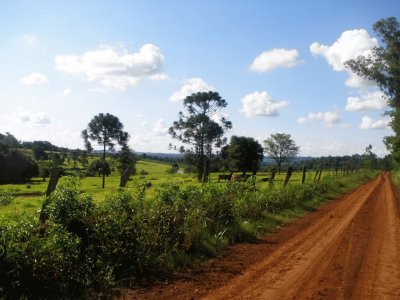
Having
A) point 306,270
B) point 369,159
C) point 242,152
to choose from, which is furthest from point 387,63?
point 369,159

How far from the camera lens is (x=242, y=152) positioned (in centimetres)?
8062

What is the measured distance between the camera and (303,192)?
73.6ft

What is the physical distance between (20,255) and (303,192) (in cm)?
1857

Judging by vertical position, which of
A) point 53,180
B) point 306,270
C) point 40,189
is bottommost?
point 40,189

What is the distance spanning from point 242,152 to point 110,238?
73.4 meters

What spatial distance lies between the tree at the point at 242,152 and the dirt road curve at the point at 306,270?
64749mm

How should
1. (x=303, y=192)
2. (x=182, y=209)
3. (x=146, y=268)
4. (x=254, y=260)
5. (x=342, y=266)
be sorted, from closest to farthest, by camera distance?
(x=146, y=268)
(x=342, y=266)
(x=254, y=260)
(x=182, y=209)
(x=303, y=192)

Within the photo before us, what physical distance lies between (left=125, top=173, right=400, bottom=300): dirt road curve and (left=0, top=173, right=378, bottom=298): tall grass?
79 centimetres

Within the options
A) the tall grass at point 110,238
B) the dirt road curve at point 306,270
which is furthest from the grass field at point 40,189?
the dirt road curve at point 306,270

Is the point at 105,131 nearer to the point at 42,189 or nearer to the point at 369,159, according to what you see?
the point at 42,189

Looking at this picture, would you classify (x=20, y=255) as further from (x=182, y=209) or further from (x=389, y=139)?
(x=389, y=139)

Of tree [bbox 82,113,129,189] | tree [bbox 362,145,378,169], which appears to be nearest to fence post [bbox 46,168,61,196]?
tree [bbox 82,113,129,189]

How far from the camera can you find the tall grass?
6.16 m

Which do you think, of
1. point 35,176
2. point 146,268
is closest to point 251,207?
point 146,268
